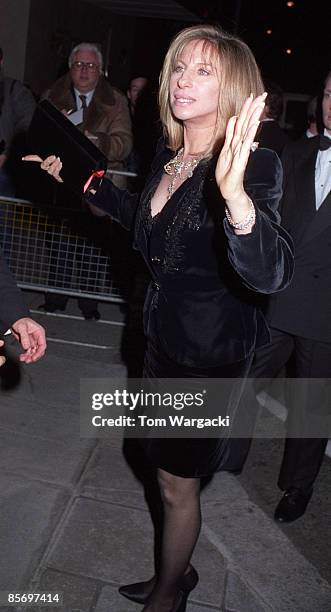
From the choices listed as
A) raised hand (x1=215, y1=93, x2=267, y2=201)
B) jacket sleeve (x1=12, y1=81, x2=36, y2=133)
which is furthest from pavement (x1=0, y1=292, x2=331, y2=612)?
jacket sleeve (x1=12, y1=81, x2=36, y2=133)

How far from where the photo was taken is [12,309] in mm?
2801

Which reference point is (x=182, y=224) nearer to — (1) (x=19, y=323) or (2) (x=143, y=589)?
(1) (x=19, y=323)

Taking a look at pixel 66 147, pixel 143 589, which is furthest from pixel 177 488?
pixel 66 147

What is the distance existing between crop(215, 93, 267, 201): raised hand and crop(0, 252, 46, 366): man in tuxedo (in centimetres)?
111

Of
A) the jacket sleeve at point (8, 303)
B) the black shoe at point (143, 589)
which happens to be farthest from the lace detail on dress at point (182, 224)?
the black shoe at point (143, 589)

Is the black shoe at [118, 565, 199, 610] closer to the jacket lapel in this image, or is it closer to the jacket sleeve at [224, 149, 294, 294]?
the jacket sleeve at [224, 149, 294, 294]

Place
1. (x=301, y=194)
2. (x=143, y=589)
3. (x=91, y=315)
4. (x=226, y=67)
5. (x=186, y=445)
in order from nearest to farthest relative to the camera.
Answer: (x=226, y=67) → (x=186, y=445) → (x=143, y=589) → (x=301, y=194) → (x=91, y=315)

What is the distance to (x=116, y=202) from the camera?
3109 millimetres

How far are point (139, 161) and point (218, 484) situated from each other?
3883 mm

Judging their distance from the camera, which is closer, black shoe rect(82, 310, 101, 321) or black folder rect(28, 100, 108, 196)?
black folder rect(28, 100, 108, 196)

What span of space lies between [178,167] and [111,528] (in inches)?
70.5

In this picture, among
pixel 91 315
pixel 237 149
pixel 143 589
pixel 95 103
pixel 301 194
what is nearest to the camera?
pixel 237 149

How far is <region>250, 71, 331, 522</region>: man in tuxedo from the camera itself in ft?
11.5

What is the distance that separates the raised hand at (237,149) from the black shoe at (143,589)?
68.5 inches
